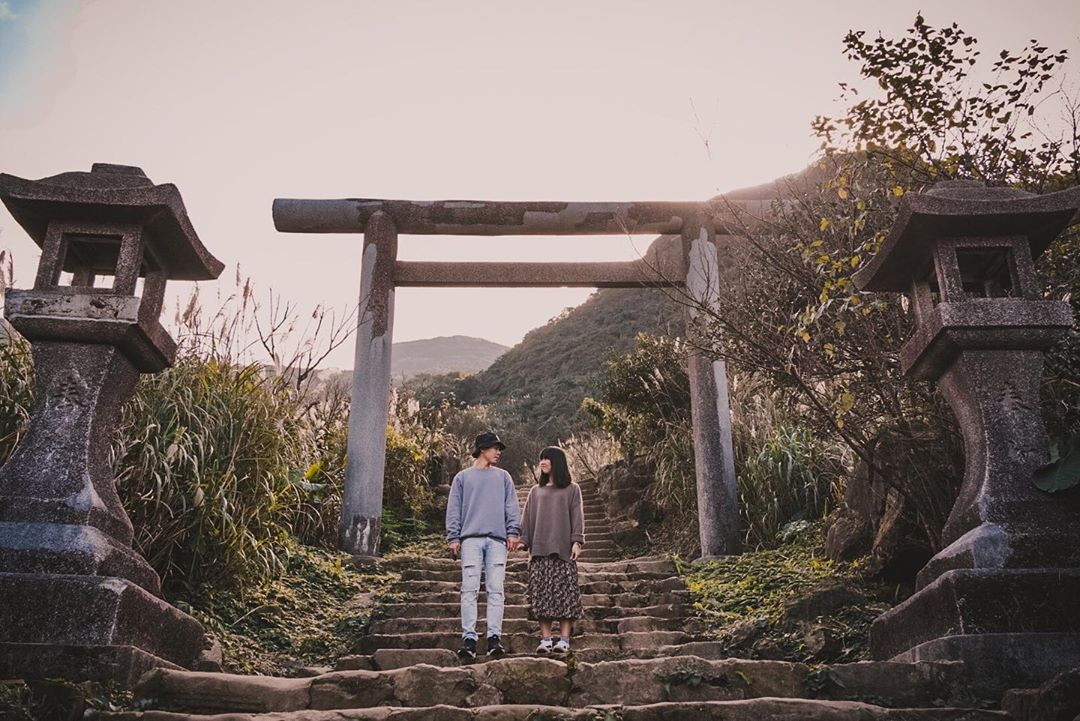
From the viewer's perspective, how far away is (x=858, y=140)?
4.65m

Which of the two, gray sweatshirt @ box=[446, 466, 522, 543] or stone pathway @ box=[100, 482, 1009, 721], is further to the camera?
gray sweatshirt @ box=[446, 466, 522, 543]

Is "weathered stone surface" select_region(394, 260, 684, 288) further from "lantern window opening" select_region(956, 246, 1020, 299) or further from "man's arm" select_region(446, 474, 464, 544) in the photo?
"lantern window opening" select_region(956, 246, 1020, 299)

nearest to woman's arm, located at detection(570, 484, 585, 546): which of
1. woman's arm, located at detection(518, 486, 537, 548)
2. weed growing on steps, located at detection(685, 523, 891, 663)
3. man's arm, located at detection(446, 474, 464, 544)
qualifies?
woman's arm, located at detection(518, 486, 537, 548)

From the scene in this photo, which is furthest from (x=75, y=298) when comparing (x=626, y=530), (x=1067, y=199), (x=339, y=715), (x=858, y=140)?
(x=626, y=530)

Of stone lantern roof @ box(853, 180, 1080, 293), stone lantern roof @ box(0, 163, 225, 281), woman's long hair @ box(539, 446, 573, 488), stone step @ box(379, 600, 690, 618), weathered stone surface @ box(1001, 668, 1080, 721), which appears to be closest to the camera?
weathered stone surface @ box(1001, 668, 1080, 721)

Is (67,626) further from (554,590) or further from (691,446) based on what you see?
(691,446)

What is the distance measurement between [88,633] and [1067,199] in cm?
464

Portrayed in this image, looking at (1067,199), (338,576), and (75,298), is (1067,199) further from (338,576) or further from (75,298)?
(338,576)

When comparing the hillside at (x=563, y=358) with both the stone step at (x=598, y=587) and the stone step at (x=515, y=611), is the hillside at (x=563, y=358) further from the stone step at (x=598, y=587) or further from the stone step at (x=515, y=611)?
the stone step at (x=515, y=611)

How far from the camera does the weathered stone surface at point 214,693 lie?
3.27 meters

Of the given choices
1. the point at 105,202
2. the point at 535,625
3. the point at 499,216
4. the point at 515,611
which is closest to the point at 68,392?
the point at 105,202

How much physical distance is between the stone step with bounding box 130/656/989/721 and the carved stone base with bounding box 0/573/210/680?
6.8 inches

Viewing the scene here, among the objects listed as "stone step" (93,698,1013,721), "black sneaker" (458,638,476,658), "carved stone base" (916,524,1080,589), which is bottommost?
"stone step" (93,698,1013,721)

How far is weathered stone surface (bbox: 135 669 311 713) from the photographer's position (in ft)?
10.7
